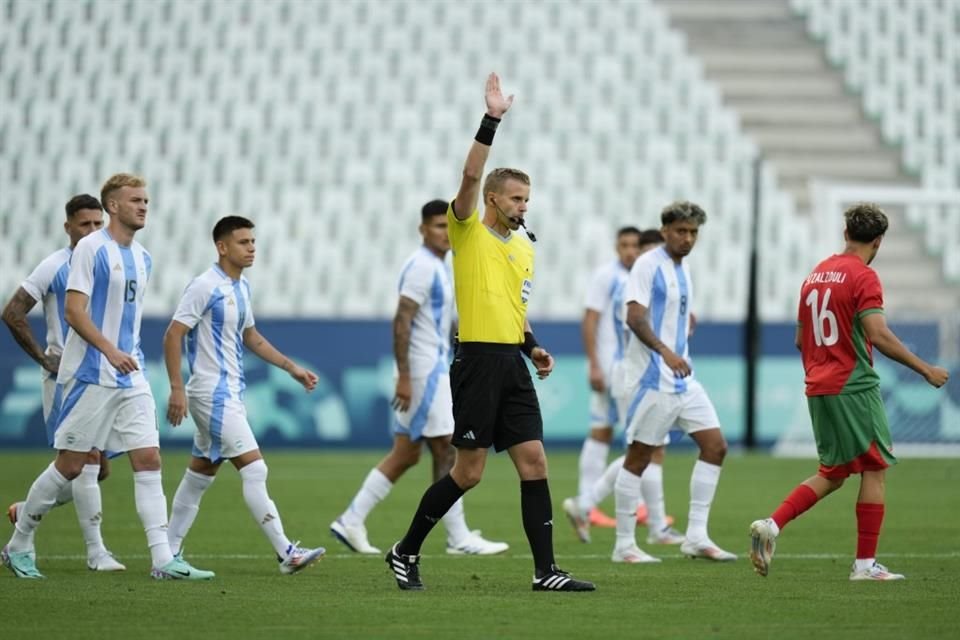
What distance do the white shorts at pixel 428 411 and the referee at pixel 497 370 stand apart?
111 inches

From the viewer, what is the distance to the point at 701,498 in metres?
10.3

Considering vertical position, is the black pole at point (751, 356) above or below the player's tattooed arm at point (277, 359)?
below

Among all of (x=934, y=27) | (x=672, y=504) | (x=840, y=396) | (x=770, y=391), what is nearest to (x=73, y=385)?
(x=840, y=396)

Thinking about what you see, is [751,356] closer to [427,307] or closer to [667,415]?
[427,307]

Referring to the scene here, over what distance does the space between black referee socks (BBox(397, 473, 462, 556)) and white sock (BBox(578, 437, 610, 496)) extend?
4.92 meters

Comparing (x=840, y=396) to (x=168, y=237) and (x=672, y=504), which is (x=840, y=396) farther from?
(x=168, y=237)

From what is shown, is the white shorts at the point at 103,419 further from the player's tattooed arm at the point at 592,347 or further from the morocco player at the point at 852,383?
the player's tattooed arm at the point at 592,347

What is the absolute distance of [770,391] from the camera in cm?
2205

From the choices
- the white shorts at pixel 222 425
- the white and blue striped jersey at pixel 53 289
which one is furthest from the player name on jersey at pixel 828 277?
the white and blue striped jersey at pixel 53 289

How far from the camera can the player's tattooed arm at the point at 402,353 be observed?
11.0 meters

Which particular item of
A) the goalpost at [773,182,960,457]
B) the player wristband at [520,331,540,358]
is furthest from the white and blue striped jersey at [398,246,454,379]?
the goalpost at [773,182,960,457]

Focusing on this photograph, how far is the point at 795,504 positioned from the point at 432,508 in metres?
2.02

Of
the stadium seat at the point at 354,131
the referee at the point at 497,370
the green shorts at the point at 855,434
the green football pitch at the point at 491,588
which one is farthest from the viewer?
the stadium seat at the point at 354,131

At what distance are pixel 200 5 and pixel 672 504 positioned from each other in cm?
1758
